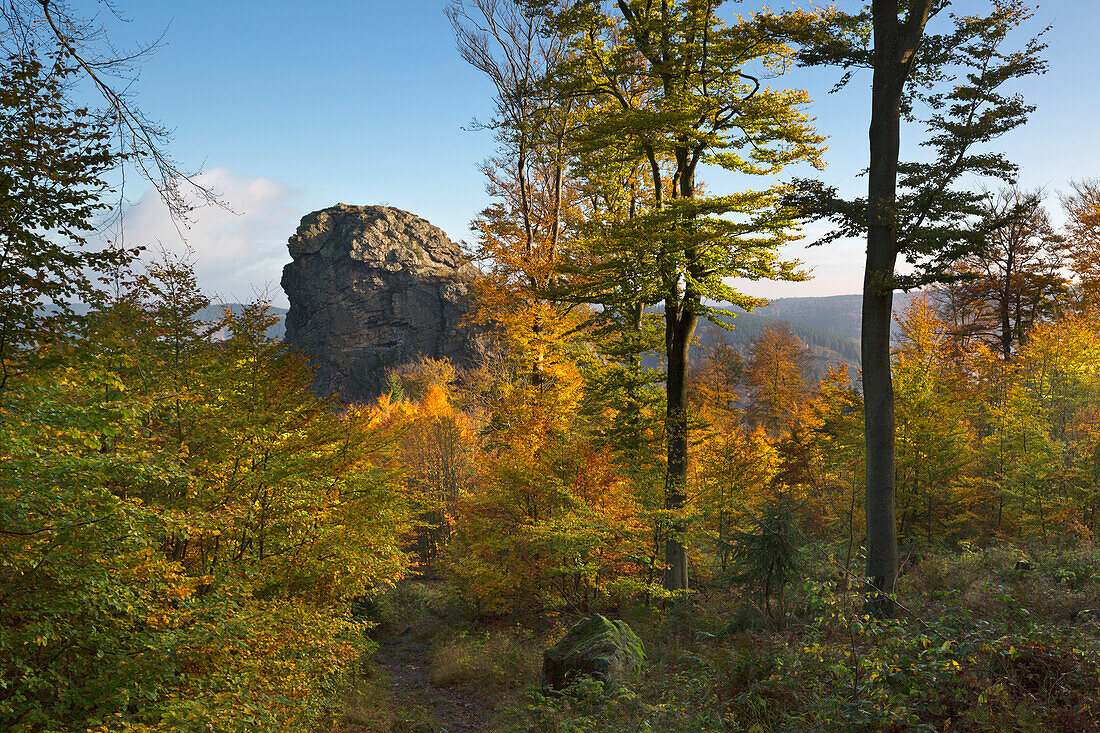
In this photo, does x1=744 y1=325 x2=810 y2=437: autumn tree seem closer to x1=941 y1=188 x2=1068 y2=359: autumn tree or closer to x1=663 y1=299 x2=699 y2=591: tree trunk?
x1=941 y1=188 x2=1068 y2=359: autumn tree

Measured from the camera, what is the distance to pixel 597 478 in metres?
13.5

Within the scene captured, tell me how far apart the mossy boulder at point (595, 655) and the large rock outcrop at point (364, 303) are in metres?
71.9

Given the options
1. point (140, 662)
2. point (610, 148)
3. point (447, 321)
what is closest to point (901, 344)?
point (610, 148)

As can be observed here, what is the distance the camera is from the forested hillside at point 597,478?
5141 mm

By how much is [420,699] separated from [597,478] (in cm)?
608

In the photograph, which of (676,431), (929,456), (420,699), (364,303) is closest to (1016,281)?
(929,456)

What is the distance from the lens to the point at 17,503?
454cm

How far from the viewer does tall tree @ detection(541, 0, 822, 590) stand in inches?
479

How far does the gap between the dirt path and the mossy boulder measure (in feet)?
6.15

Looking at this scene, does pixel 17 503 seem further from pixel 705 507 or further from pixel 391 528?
pixel 705 507

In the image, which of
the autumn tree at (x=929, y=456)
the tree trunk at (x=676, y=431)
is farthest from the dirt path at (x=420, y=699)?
the autumn tree at (x=929, y=456)

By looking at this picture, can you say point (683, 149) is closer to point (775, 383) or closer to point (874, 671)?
point (874, 671)

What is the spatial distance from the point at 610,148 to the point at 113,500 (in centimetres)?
1291

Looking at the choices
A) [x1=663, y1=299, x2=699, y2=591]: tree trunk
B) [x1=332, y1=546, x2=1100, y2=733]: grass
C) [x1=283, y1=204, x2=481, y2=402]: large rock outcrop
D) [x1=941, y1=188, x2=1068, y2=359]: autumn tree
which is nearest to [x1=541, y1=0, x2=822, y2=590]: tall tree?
[x1=663, y1=299, x2=699, y2=591]: tree trunk
